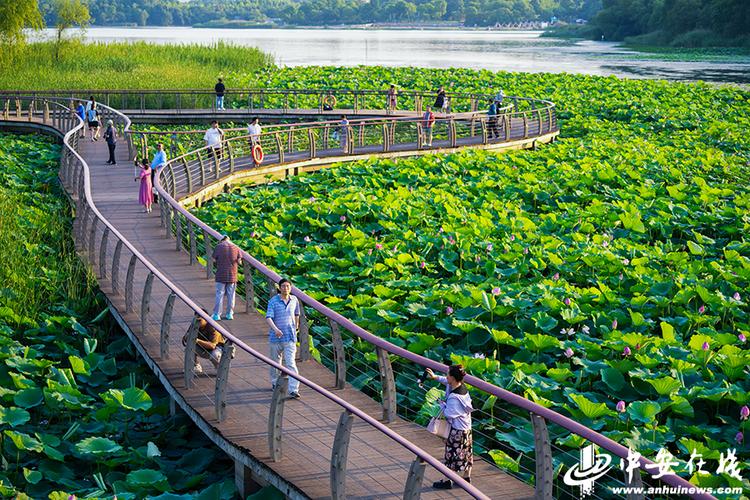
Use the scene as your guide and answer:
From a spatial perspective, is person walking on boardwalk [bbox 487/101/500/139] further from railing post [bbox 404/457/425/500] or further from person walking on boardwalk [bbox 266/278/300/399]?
railing post [bbox 404/457/425/500]

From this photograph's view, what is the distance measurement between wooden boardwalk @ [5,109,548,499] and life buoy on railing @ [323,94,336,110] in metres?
20.8

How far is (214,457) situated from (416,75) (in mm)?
37139

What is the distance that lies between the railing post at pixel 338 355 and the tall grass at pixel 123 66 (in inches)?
1128

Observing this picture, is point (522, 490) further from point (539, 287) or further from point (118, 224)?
point (118, 224)

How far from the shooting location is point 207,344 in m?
9.58

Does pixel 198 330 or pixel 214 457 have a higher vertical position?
pixel 198 330

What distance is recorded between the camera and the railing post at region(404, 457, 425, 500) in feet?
21.5

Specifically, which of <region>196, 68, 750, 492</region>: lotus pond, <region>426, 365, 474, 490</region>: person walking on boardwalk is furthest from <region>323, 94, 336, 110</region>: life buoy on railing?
<region>426, 365, 474, 490</region>: person walking on boardwalk

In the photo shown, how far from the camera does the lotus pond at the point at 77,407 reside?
8.28 meters

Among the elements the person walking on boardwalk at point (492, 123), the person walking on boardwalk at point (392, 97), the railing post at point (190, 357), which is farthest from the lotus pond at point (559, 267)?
the person walking on boardwalk at point (392, 97)

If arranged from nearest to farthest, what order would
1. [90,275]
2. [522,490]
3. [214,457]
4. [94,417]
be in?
[522,490], [214,457], [94,417], [90,275]

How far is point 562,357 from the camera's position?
10.6m

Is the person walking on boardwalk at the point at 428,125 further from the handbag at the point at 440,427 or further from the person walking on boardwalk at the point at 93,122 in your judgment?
the handbag at the point at 440,427

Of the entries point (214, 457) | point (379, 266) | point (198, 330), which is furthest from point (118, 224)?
point (214, 457)
